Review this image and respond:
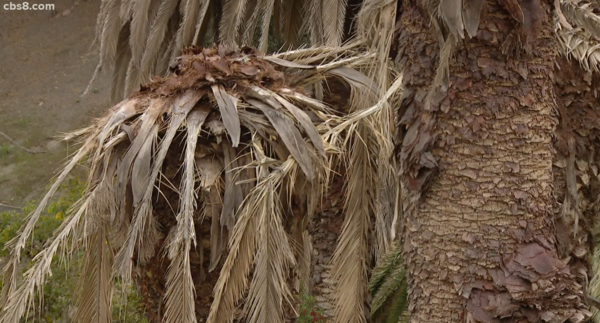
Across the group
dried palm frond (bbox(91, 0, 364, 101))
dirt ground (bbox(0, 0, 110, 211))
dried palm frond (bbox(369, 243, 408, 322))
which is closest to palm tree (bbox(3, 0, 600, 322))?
dried palm frond (bbox(369, 243, 408, 322))

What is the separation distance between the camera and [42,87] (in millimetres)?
15266

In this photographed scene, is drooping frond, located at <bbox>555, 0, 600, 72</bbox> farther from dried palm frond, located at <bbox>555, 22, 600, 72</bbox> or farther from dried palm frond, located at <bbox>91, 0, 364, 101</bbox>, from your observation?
dried palm frond, located at <bbox>91, 0, 364, 101</bbox>

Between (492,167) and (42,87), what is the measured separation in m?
13.9

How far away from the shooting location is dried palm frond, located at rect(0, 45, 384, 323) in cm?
318

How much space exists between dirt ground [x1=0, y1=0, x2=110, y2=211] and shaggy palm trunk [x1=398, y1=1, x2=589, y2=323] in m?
10.1

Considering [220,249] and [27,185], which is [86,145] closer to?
[220,249]

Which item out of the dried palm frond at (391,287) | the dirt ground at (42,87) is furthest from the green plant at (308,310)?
the dirt ground at (42,87)

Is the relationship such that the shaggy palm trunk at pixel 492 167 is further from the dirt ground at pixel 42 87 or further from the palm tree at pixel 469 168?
the dirt ground at pixel 42 87

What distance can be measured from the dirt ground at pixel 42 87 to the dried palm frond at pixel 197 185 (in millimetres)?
9071

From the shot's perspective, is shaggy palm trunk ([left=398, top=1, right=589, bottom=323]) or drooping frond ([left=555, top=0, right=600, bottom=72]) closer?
shaggy palm trunk ([left=398, top=1, right=589, bottom=323])

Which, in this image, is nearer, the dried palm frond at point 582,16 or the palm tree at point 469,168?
the palm tree at point 469,168

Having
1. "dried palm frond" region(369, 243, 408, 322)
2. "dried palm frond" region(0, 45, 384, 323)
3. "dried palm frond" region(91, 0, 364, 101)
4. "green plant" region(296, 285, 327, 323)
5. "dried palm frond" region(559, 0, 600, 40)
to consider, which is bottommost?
"green plant" region(296, 285, 327, 323)

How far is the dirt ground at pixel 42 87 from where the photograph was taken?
42.5 feet

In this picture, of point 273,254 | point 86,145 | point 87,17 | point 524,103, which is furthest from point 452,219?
point 87,17
